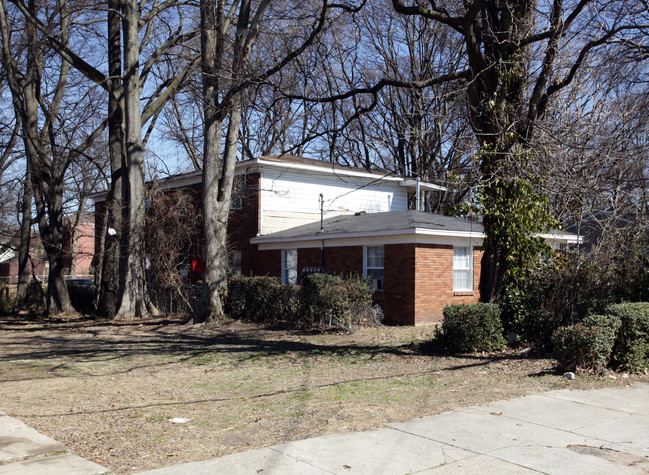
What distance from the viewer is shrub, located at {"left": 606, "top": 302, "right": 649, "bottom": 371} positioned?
9.94 m

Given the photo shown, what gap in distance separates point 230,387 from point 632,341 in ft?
21.5

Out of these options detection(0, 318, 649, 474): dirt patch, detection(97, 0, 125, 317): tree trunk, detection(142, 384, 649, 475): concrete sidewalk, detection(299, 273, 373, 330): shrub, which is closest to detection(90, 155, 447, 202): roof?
detection(97, 0, 125, 317): tree trunk

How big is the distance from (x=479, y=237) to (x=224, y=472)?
50.3 ft

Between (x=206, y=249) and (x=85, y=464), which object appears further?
(x=206, y=249)

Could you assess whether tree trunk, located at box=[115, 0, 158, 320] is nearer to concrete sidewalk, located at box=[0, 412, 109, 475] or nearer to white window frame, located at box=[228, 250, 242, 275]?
white window frame, located at box=[228, 250, 242, 275]

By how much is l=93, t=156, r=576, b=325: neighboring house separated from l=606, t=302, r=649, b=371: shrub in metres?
5.21

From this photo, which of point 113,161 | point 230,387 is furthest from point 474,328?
point 113,161

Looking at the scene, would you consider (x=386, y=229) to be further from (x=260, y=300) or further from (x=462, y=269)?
(x=260, y=300)

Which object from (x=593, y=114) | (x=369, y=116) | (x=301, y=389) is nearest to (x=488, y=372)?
(x=301, y=389)

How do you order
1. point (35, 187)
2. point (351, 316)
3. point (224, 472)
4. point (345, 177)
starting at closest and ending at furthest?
point (224, 472) → point (351, 316) → point (35, 187) → point (345, 177)

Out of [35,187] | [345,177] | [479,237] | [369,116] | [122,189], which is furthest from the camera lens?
[369,116]

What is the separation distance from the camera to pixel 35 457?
231 inches

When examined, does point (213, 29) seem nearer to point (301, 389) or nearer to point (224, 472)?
point (301, 389)

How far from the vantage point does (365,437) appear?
6527mm
